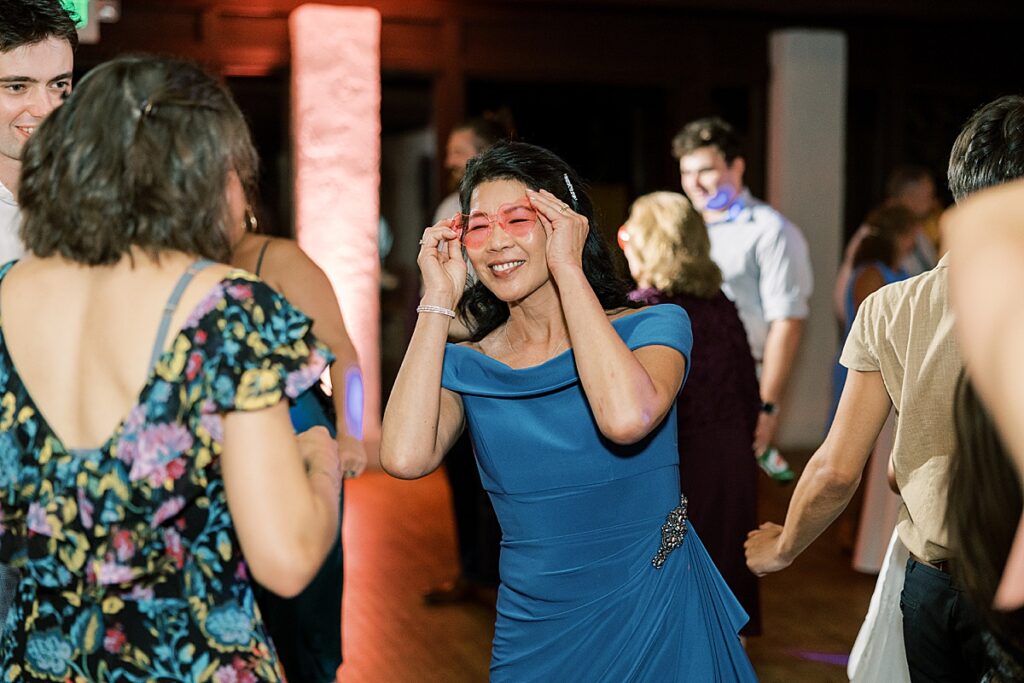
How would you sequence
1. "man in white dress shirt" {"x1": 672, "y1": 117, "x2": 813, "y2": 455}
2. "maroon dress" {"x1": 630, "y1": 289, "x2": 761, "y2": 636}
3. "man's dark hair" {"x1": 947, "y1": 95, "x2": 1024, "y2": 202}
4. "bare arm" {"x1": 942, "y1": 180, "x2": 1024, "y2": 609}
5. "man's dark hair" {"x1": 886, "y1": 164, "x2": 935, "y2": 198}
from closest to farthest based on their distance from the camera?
"bare arm" {"x1": 942, "y1": 180, "x2": 1024, "y2": 609}, "man's dark hair" {"x1": 947, "y1": 95, "x2": 1024, "y2": 202}, "maroon dress" {"x1": 630, "y1": 289, "x2": 761, "y2": 636}, "man in white dress shirt" {"x1": 672, "y1": 117, "x2": 813, "y2": 455}, "man's dark hair" {"x1": 886, "y1": 164, "x2": 935, "y2": 198}

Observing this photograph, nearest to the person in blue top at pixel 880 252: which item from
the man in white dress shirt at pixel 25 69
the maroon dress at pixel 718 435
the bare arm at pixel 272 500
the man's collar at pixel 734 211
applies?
the man's collar at pixel 734 211

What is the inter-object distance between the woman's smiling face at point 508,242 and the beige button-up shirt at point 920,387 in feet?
2.12

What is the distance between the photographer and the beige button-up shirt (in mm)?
2070

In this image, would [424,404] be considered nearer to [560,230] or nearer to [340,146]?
[560,230]

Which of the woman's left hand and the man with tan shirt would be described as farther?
the woman's left hand

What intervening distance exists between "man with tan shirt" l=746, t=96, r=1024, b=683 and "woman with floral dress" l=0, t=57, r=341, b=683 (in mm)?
1075

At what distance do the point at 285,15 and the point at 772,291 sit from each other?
3.93 m

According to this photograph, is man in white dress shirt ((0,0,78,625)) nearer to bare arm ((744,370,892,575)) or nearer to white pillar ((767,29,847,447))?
bare arm ((744,370,892,575))

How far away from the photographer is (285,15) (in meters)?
7.22

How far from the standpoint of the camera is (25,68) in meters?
2.55

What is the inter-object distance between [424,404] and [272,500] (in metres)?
0.77

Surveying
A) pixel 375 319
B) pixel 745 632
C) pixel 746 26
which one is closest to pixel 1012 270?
pixel 745 632

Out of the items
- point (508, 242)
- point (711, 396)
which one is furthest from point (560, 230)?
point (711, 396)

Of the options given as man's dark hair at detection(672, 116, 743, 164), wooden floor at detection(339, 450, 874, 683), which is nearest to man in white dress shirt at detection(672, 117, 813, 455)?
man's dark hair at detection(672, 116, 743, 164)
